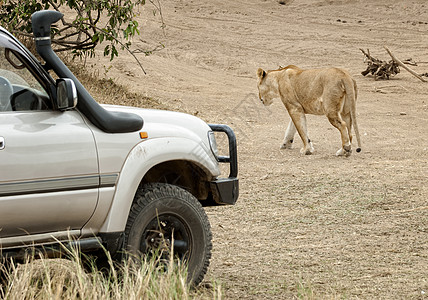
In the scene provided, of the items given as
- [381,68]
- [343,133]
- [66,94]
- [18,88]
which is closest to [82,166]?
[66,94]

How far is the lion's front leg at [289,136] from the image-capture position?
1284cm

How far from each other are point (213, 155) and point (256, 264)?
135 cm

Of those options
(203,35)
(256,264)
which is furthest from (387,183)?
(203,35)

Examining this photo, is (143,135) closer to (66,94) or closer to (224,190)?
(66,94)

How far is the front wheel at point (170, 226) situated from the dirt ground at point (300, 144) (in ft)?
1.45

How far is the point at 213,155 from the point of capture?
19.2 feet

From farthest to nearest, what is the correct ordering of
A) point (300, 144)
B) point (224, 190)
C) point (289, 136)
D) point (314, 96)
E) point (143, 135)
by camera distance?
point (300, 144), point (289, 136), point (314, 96), point (224, 190), point (143, 135)

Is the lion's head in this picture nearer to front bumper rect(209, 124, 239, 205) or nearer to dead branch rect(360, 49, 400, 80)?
front bumper rect(209, 124, 239, 205)

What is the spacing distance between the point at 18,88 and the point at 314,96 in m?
7.62

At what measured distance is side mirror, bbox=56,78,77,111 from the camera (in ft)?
16.2

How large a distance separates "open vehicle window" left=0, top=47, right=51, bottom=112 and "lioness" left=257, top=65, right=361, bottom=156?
731cm

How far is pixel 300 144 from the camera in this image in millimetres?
13750

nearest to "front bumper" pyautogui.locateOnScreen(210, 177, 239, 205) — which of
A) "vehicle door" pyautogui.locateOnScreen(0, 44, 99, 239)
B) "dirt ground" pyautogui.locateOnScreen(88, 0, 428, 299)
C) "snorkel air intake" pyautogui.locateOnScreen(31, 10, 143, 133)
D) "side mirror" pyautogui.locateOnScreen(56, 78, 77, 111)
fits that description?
"dirt ground" pyautogui.locateOnScreen(88, 0, 428, 299)

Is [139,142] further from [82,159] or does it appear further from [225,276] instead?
[225,276]
